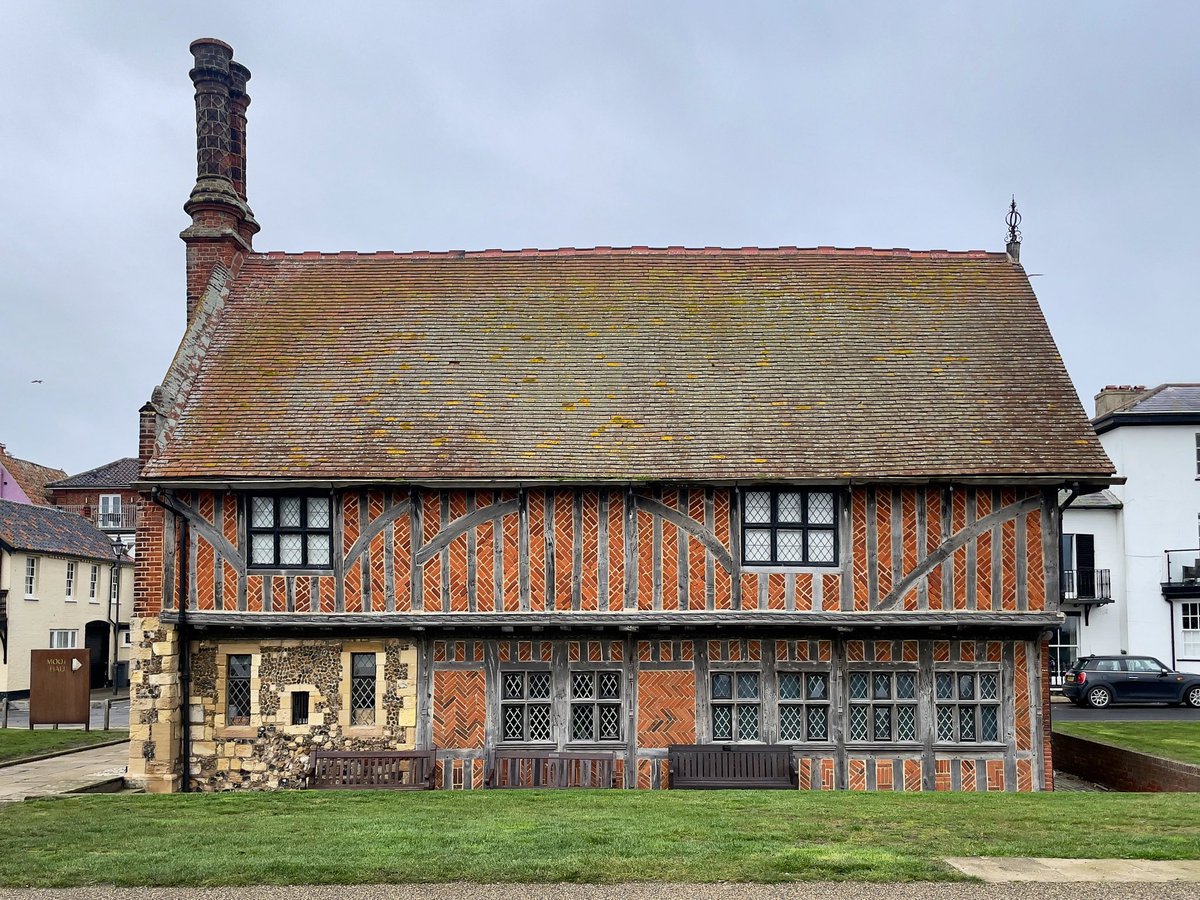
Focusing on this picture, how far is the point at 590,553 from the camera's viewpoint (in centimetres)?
1417

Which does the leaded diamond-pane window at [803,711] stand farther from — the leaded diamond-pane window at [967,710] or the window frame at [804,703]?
the leaded diamond-pane window at [967,710]

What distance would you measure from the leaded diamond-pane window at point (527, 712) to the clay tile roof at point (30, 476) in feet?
131

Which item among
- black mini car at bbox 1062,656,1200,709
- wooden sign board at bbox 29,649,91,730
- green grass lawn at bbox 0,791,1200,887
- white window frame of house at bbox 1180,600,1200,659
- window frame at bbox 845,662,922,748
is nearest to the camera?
green grass lawn at bbox 0,791,1200,887

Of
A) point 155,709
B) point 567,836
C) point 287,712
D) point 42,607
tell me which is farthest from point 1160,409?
point 42,607

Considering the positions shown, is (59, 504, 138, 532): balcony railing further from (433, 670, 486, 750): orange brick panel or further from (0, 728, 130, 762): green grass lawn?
(433, 670, 486, 750): orange brick panel

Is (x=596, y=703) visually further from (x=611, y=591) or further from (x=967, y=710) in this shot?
(x=967, y=710)

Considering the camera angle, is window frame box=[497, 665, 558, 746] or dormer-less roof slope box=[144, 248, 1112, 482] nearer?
window frame box=[497, 665, 558, 746]

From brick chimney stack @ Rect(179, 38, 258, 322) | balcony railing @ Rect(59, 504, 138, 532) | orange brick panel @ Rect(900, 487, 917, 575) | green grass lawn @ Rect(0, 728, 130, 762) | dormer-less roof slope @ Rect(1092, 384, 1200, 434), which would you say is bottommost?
green grass lawn @ Rect(0, 728, 130, 762)

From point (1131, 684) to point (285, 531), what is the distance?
20841mm

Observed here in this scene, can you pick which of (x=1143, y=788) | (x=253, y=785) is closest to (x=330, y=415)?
(x=253, y=785)

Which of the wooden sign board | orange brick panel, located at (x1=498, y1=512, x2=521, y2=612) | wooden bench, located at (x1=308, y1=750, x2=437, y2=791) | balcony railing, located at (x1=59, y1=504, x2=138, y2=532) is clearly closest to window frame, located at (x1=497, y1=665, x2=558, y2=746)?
orange brick panel, located at (x1=498, y1=512, x2=521, y2=612)

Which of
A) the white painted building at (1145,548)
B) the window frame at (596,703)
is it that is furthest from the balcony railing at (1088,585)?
the window frame at (596,703)

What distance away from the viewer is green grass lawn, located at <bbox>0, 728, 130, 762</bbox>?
18.2 meters

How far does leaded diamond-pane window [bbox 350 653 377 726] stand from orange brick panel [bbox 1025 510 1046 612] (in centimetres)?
875
